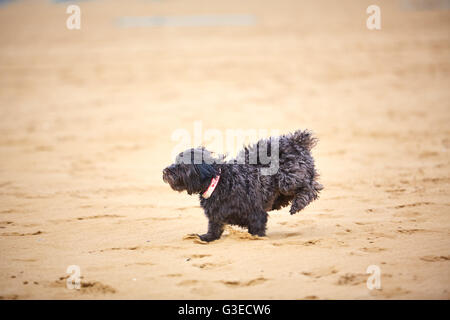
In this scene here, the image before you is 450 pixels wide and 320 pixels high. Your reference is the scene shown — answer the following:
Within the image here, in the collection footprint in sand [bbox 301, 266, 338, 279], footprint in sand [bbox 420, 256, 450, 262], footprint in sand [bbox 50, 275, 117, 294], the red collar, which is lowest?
footprint in sand [bbox 50, 275, 117, 294]

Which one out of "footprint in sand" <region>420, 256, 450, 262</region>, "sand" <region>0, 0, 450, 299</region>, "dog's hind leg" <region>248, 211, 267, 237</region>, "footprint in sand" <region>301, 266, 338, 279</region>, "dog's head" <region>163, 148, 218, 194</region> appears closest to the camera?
"footprint in sand" <region>301, 266, 338, 279</region>

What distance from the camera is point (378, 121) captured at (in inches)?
559

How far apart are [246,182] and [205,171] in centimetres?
49

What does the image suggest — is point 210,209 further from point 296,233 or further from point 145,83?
Result: point 145,83

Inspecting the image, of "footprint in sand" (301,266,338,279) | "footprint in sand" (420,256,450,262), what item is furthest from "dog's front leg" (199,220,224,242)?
"footprint in sand" (420,256,450,262)

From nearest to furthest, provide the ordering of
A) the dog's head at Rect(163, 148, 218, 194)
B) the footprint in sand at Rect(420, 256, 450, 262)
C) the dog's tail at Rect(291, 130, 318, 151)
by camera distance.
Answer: the footprint in sand at Rect(420, 256, 450, 262) → the dog's head at Rect(163, 148, 218, 194) → the dog's tail at Rect(291, 130, 318, 151)

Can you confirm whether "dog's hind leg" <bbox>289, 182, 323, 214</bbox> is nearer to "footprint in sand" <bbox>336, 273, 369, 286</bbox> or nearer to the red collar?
the red collar

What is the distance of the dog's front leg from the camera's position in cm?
616

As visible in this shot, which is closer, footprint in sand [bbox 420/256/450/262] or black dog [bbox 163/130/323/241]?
footprint in sand [bbox 420/256/450/262]

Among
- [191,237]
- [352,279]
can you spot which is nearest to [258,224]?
[191,237]

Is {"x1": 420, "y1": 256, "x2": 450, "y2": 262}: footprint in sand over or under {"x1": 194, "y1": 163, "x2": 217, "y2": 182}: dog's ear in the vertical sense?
under

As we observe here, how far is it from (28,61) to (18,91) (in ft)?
9.91

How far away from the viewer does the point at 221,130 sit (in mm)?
13984

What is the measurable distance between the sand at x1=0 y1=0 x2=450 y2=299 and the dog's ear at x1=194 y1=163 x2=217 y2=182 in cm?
76
